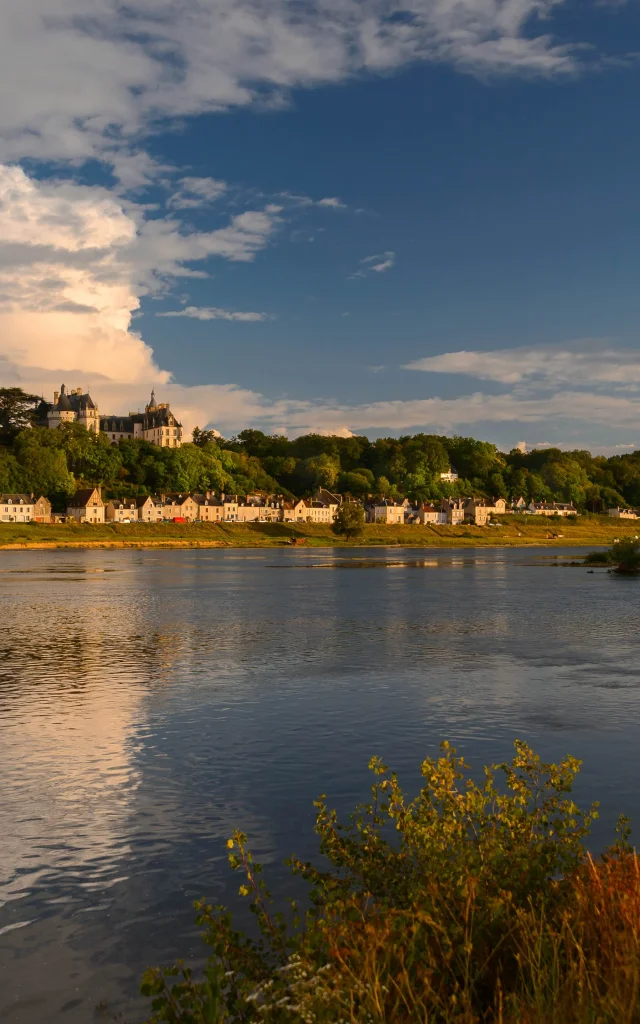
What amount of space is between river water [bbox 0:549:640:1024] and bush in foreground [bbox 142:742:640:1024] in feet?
8.59

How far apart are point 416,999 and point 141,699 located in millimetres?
18807

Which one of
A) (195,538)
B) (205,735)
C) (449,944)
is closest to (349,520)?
(195,538)

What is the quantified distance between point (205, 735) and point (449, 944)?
1376cm

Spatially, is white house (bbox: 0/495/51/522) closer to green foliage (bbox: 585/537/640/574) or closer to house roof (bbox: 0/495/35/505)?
house roof (bbox: 0/495/35/505)

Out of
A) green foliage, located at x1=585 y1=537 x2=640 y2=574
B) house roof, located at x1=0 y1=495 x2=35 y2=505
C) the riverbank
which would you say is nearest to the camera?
green foliage, located at x1=585 y1=537 x2=640 y2=574

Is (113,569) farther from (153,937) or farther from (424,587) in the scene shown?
(153,937)

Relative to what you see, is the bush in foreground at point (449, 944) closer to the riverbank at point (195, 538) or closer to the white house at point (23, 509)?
the riverbank at point (195, 538)

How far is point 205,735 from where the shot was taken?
20.0 m

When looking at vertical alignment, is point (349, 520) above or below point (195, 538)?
above

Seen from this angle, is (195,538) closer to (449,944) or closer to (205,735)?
(205,735)

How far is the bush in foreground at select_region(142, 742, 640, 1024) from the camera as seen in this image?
618 cm

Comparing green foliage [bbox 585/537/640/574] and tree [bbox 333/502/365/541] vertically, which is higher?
tree [bbox 333/502/365/541]

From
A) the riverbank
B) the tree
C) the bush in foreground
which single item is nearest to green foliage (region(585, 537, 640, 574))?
the riverbank

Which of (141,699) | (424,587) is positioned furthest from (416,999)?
(424,587)
